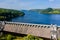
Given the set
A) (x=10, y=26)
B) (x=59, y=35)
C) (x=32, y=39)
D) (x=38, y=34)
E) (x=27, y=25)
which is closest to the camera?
(x=32, y=39)

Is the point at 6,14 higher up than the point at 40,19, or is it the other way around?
the point at 6,14

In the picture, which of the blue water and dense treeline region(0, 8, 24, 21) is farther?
the blue water

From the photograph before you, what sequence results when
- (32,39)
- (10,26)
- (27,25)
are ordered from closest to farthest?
(32,39) < (27,25) < (10,26)

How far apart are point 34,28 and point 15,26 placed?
3831 mm

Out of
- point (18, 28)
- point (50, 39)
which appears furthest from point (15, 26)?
point (50, 39)

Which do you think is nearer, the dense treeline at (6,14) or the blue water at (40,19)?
the dense treeline at (6,14)

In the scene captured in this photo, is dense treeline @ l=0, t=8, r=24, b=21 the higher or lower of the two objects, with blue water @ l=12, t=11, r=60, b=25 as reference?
higher

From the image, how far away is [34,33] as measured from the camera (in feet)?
82.8

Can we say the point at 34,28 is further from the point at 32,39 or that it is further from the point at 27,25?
the point at 32,39

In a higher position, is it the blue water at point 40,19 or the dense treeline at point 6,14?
the dense treeline at point 6,14

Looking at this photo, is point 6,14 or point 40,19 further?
point 40,19

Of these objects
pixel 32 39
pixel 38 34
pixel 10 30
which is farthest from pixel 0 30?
pixel 32 39

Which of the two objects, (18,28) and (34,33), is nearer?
(34,33)

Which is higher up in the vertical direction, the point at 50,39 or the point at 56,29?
the point at 56,29
